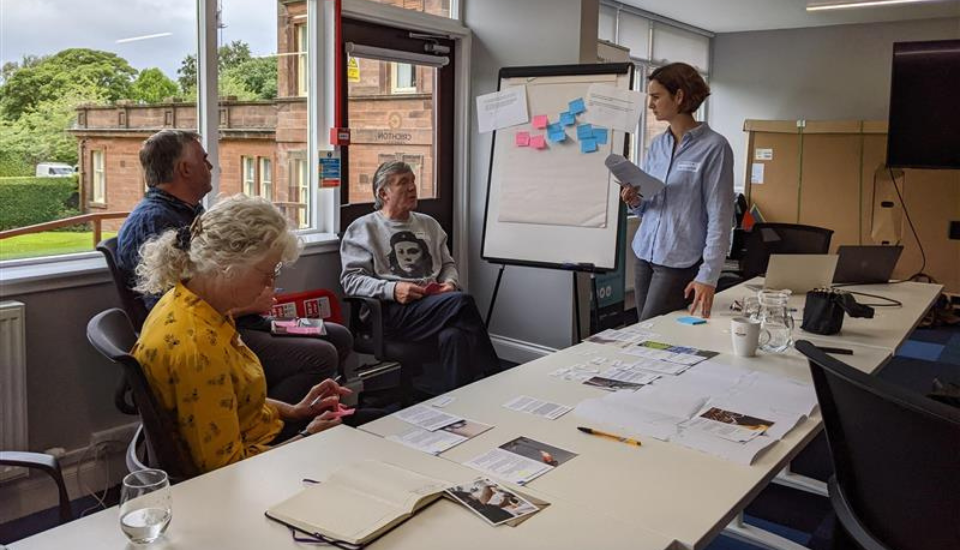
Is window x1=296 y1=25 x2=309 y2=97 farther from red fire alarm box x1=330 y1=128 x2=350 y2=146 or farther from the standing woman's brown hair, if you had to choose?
the standing woman's brown hair

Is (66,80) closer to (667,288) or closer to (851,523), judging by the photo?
(667,288)

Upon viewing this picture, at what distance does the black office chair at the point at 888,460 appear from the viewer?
112 centimetres

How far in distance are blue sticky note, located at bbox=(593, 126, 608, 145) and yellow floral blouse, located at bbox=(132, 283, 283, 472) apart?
7.81ft

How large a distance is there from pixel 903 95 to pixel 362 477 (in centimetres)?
445

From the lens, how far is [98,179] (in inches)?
119

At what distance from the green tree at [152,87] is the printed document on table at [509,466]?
2348 millimetres

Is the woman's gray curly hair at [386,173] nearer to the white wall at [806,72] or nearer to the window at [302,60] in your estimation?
the window at [302,60]

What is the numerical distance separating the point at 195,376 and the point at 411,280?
2104 millimetres

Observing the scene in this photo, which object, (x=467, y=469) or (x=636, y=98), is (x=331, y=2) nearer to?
(x=636, y=98)

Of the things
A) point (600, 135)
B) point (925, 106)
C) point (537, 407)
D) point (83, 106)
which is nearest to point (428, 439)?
point (537, 407)

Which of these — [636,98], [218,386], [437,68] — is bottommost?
[218,386]

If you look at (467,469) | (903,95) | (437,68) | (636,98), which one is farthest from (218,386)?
(903,95)

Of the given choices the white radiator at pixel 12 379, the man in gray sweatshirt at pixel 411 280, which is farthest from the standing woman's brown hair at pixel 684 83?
the white radiator at pixel 12 379

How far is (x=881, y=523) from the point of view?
1322mm
